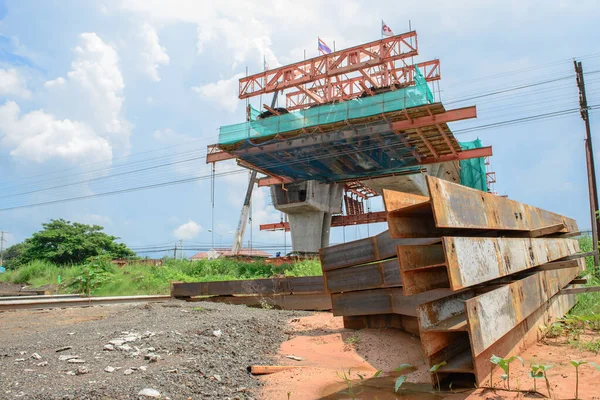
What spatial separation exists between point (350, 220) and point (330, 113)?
1609 centimetres

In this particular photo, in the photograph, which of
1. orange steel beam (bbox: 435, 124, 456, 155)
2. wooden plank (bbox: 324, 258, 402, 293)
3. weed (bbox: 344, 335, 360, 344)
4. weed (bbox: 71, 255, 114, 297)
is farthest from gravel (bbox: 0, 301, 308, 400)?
orange steel beam (bbox: 435, 124, 456, 155)

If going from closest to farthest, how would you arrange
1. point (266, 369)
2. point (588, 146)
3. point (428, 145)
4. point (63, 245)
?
point (266, 369), point (588, 146), point (428, 145), point (63, 245)

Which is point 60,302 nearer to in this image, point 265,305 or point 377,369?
point 265,305

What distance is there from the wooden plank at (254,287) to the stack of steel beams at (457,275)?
2916 millimetres

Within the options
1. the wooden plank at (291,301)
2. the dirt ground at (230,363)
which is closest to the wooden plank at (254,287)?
the wooden plank at (291,301)

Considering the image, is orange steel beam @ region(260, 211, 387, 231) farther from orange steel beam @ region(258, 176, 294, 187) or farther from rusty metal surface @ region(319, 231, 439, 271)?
rusty metal surface @ region(319, 231, 439, 271)

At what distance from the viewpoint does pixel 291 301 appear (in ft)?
28.8

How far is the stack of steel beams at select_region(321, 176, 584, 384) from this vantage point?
3080mm

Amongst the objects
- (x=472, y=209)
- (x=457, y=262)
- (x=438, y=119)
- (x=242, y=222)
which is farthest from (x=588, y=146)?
(x=242, y=222)

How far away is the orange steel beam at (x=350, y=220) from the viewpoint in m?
33.0

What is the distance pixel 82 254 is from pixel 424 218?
35.5m

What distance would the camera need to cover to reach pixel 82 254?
33438 mm

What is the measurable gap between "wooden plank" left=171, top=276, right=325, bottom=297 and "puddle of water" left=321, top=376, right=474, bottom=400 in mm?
4322

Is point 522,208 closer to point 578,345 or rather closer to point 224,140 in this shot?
point 578,345
